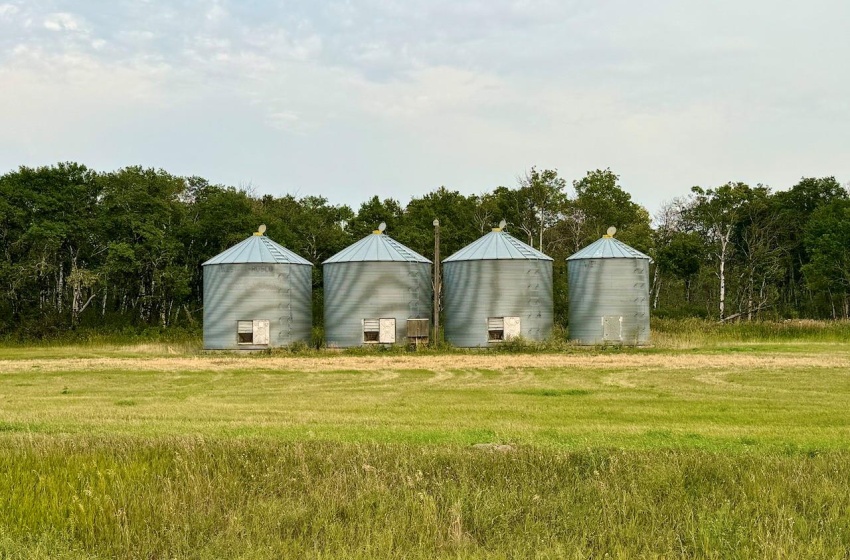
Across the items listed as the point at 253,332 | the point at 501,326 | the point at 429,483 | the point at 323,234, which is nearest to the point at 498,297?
the point at 501,326

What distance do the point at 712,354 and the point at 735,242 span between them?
47.2 metres

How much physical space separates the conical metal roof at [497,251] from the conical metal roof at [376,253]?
2.72 m

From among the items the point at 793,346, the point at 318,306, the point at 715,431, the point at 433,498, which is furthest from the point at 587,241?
the point at 433,498

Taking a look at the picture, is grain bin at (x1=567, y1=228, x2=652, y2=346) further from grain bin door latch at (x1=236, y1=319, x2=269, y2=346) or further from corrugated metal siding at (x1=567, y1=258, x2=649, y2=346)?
grain bin door latch at (x1=236, y1=319, x2=269, y2=346)

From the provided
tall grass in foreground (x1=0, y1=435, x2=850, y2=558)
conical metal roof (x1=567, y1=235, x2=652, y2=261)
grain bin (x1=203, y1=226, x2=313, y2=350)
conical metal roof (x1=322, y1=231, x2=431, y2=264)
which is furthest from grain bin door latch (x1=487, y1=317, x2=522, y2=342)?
tall grass in foreground (x1=0, y1=435, x2=850, y2=558)

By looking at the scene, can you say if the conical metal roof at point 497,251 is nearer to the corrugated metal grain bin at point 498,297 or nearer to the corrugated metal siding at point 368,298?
the corrugated metal grain bin at point 498,297

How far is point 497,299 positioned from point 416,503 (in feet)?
130

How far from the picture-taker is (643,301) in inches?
1997

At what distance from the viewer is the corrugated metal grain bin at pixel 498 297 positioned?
48719 millimetres

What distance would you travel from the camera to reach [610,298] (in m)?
50.6

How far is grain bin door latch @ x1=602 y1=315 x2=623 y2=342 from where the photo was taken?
4988 cm

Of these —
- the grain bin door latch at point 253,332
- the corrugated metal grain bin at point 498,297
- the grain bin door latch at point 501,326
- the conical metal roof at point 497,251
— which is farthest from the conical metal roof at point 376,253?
the grain bin door latch at point 501,326

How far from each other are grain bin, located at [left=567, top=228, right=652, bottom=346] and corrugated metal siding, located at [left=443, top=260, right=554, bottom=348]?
230 cm

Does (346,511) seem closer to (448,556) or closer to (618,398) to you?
(448,556)
